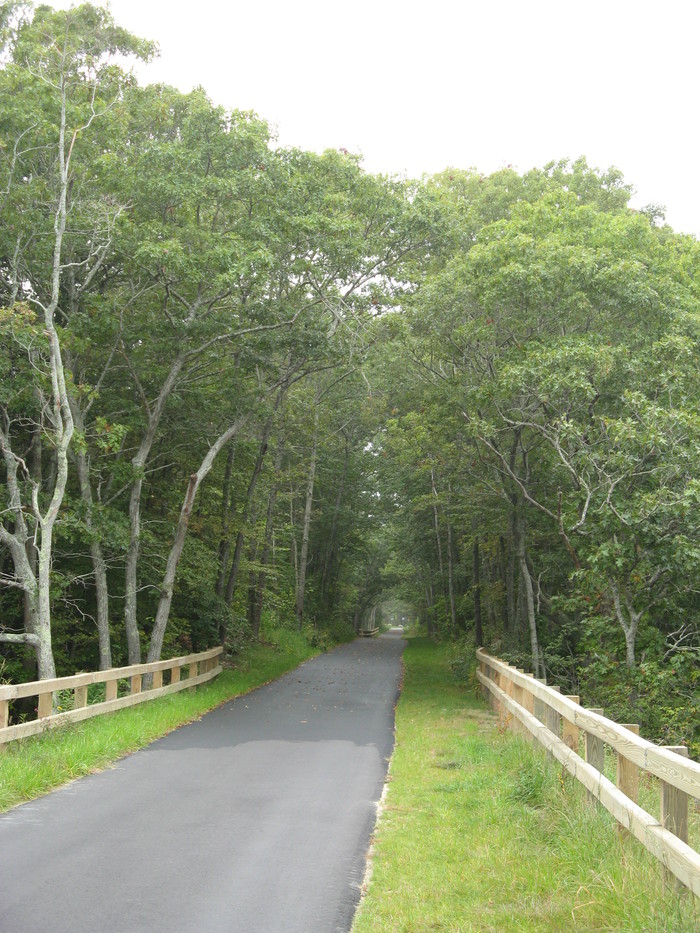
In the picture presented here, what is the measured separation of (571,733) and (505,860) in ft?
6.43

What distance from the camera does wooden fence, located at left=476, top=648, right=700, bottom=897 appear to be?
366cm

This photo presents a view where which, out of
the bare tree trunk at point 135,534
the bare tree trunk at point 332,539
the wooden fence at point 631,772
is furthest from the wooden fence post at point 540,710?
the bare tree trunk at point 332,539

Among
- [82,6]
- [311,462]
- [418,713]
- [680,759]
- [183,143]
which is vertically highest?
[82,6]

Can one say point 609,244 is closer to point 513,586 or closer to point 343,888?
point 513,586

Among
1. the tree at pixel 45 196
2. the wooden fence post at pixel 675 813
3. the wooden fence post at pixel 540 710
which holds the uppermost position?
the tree at pixel 45 196

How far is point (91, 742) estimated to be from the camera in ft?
29.5

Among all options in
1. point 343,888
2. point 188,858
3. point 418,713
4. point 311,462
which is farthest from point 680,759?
point 311,462

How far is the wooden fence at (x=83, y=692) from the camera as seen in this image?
27.1 ft

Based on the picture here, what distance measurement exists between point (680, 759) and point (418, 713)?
10.8 meters

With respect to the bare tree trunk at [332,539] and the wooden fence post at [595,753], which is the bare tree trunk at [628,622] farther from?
the bare tree trunk at [332,539]

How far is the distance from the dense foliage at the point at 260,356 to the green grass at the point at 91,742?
5.64 feet

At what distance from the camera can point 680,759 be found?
12.5ft

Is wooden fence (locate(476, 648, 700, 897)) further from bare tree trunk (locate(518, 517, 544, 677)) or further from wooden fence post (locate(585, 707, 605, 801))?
bare tree trunk (locate(518, 517, 544, 677))

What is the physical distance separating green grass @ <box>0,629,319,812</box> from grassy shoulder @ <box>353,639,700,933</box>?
3234 mm
